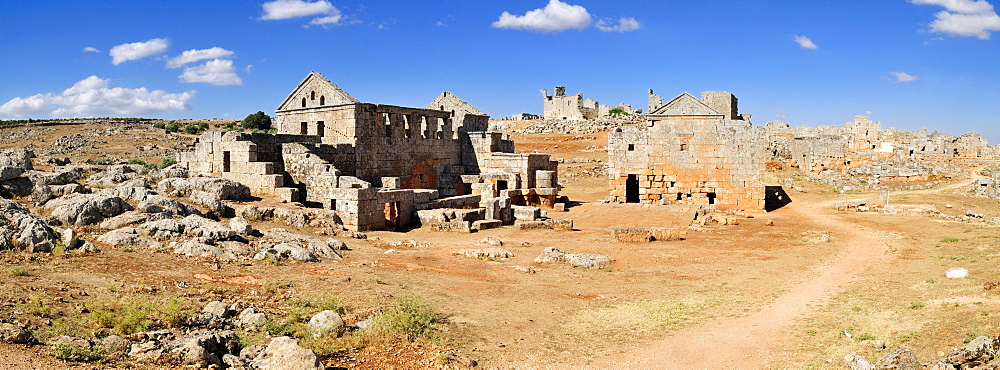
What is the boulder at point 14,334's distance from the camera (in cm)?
532

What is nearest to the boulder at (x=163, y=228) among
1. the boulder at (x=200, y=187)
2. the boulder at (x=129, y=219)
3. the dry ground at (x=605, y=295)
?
the boulder at (x=129, y=219)

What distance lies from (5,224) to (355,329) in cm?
542

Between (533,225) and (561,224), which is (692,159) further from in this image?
(533,225)

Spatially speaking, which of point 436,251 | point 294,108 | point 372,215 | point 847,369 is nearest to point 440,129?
point 294,108

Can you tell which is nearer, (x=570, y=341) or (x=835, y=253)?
(x=570, y=341)

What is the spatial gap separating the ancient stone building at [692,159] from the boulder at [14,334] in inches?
897

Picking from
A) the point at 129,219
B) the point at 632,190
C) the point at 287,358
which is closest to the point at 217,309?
the point at 287,358

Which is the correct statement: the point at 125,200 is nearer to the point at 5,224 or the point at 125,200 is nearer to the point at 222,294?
the point at 5,224

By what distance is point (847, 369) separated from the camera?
22.2ft

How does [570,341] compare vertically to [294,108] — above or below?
below

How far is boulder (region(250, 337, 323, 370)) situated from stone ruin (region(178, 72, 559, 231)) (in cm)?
1069

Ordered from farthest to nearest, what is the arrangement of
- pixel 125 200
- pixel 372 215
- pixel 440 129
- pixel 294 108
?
pixel 440 129 < pixel 294 108 < pixel 372 215 < pixel 125 200

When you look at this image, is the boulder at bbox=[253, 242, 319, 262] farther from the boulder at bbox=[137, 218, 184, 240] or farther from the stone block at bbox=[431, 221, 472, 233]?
the stone block at bbox=[431, 221, 472, 233]

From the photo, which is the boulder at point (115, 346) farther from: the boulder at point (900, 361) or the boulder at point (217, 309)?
the boulder at point (900, 361)
